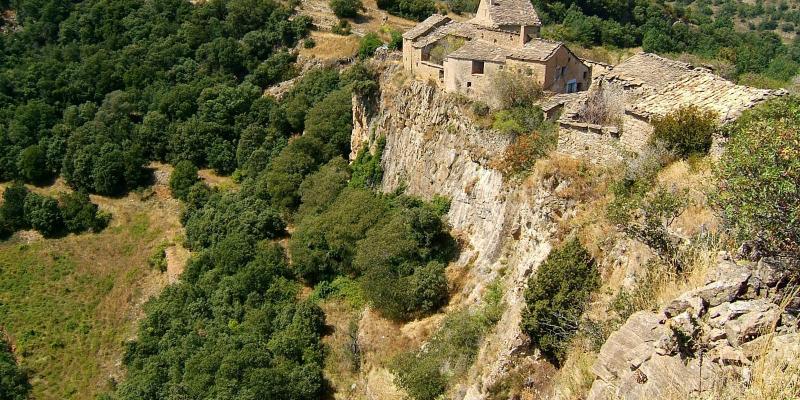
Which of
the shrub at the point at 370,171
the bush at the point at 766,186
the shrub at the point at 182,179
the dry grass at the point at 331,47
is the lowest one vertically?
the shrub at the point at 182,179

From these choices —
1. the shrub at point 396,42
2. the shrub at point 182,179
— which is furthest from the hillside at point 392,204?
the shrub at point 396,42

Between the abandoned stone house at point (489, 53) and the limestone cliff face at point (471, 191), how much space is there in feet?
3.94

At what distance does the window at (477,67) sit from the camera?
29.0 meters

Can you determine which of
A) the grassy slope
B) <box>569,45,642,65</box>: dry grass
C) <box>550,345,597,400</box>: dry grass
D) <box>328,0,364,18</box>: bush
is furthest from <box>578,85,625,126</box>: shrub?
<box>328,0,364,18</box>: bush

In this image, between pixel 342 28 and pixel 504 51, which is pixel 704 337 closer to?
pixel 504 51

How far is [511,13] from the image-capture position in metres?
32.5

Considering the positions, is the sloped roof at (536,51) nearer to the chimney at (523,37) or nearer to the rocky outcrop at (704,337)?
the chimney at (523,37)

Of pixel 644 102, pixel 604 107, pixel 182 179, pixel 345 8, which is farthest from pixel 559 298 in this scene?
pixel 345 8

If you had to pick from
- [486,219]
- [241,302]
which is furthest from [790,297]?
[241,302]

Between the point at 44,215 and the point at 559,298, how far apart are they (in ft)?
128

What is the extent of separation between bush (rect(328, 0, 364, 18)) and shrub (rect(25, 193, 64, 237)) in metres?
27.1

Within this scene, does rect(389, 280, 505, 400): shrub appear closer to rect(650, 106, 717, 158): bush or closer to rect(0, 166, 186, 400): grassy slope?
rect(650, 106, 717, 158): bush

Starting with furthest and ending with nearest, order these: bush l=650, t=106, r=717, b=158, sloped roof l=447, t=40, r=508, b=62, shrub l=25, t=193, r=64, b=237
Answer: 1. shrub l=25, t=193, r=64, b=237
2. sloped roof l=447, t=40, r=508, b=62
3. bush l=650, t=106, r=717, b=158

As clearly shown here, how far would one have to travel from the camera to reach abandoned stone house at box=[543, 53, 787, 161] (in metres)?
19.5
